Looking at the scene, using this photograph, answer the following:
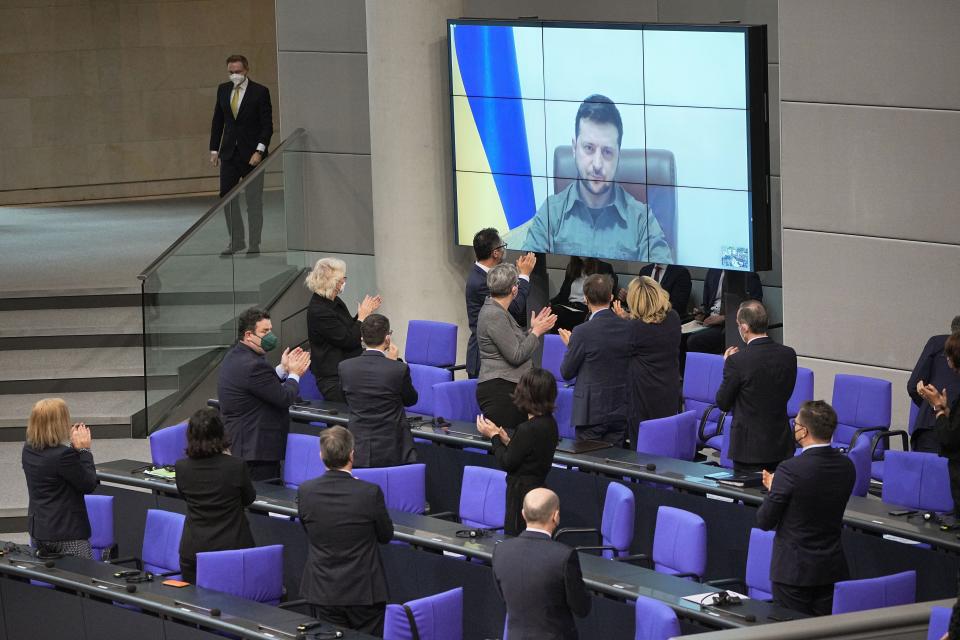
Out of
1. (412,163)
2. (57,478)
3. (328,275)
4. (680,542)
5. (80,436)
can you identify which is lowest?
(680,542)

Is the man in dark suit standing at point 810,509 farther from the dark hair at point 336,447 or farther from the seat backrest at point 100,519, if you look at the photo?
the seat backrest at point 100,519

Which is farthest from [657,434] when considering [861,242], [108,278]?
[108,278]

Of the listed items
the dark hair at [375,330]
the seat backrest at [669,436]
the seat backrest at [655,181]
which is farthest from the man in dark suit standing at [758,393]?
the seat backrest at [655,181]

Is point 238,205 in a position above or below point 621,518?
above

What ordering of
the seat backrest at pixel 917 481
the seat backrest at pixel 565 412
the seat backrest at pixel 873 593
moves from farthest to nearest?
the seat backrest at pixel 565 412, the seat backrest at pixel 917 481, the seat backrest at pixel 873 593

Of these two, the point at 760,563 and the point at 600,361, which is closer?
the point at 760,563

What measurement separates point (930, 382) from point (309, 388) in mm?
4481

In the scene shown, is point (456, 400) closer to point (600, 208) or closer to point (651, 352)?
point (651, 352)

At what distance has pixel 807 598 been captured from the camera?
6602 mm

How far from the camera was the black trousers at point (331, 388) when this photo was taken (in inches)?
400

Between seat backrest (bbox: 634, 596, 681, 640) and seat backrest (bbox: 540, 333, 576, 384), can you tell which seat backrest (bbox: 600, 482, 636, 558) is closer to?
seat backrest (bbox: 634, 596, 681, 640)

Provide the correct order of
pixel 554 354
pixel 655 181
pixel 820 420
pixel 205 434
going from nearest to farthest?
pixel 820 420 → pixel 205 434 → pixel 554 354 → pixel 655 181

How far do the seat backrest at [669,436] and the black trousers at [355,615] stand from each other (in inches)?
95.6

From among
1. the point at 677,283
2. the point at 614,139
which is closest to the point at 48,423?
the point at 614,139
